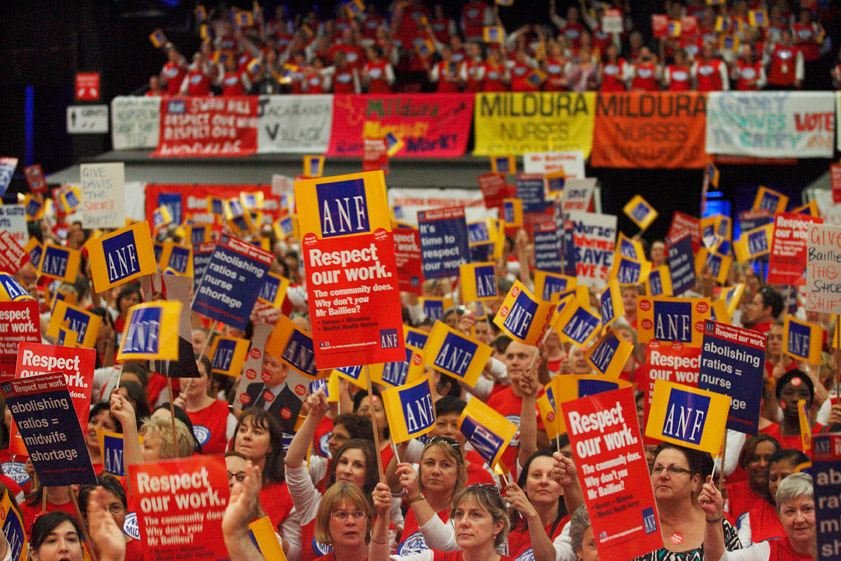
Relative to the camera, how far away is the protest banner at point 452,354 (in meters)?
5.80

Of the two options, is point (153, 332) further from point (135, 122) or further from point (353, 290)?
point (135, 122)

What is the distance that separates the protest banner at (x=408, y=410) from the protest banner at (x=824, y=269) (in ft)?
7.29

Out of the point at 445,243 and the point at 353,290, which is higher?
the point at 353,290

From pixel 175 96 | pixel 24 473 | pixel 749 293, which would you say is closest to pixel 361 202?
pixel 24 473

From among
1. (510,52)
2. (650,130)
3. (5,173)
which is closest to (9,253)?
(5,173)

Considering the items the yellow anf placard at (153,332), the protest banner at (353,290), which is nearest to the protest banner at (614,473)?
the protest banner at (353,290)

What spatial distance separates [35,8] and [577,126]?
1234cm

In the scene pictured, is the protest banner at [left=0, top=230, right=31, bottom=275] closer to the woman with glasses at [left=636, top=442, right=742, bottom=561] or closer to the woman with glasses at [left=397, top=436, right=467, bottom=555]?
the woman with glasses at [left=397, top=436, right=467, bottom=555]

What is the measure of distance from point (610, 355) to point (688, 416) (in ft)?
4.92

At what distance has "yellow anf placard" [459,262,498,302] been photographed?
7.76 meters

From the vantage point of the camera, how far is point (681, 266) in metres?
8.90

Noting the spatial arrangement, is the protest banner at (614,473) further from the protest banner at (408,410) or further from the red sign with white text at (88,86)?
the red sign with white text at (88,86)

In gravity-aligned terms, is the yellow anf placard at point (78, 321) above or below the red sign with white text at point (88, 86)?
below

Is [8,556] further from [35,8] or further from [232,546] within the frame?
[35,8]
